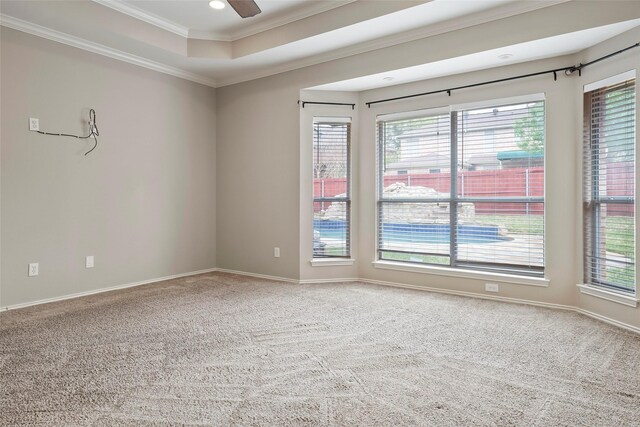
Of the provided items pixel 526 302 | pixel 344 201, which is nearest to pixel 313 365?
pixel 526 302

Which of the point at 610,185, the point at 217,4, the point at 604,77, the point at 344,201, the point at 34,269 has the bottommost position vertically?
the point at 34,269

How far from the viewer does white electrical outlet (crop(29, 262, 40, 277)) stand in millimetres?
3871

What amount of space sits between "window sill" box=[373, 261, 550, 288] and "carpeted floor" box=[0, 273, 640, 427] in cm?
29

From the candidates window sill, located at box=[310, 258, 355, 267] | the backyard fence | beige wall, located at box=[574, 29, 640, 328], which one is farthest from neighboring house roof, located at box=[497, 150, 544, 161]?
window sill, located at box=[310, 258, 355, 267]

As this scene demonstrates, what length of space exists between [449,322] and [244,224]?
3160 millimetres

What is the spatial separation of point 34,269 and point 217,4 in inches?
128

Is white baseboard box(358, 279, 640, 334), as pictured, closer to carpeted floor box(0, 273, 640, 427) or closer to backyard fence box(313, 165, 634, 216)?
carpeted floor box(0, 273, 640, 427)

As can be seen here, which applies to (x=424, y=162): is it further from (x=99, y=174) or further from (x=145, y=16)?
(x=99, y=174)

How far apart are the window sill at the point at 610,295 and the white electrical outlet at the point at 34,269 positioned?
538cm

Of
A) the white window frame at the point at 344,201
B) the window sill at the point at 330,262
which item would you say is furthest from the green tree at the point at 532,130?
the window sill at the point at 330,262

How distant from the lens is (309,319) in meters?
3.51

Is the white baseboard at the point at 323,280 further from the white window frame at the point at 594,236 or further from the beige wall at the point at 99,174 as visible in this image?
the white window frame at the point at 594,236

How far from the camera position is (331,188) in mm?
5129

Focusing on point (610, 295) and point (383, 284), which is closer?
point (610, 295)
